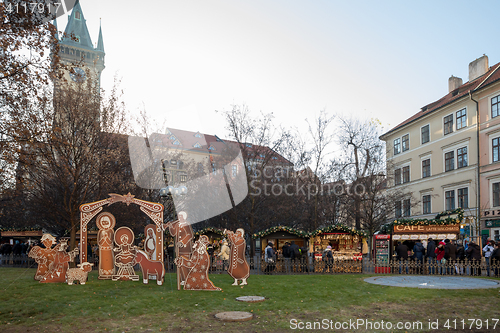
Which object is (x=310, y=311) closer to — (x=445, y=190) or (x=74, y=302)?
(x=74, y=302)

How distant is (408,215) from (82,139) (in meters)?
35.9

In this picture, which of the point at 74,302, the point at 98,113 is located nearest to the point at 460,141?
the point at 98,113

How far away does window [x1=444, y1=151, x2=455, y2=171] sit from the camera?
1506 inches

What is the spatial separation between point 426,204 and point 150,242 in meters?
34.2

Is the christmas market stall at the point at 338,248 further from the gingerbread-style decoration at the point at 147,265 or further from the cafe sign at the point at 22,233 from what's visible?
the cafe sign at the point at 22,233

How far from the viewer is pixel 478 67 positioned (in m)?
39.8

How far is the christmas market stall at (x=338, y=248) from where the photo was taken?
20703mm

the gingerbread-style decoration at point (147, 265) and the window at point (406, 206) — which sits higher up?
the window at point (406, 206)

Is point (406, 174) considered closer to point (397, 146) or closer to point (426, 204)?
point (397, 146)

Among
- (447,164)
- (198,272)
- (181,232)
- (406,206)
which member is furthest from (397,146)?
(198,272)

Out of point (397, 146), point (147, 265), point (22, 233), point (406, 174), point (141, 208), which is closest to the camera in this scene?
point (147, 265)

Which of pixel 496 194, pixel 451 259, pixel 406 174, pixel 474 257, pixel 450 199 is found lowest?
pixel 451 259

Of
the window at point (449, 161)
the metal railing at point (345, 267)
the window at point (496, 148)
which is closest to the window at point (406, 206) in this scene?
the window at point (449, 161)

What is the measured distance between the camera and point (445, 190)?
127ft
